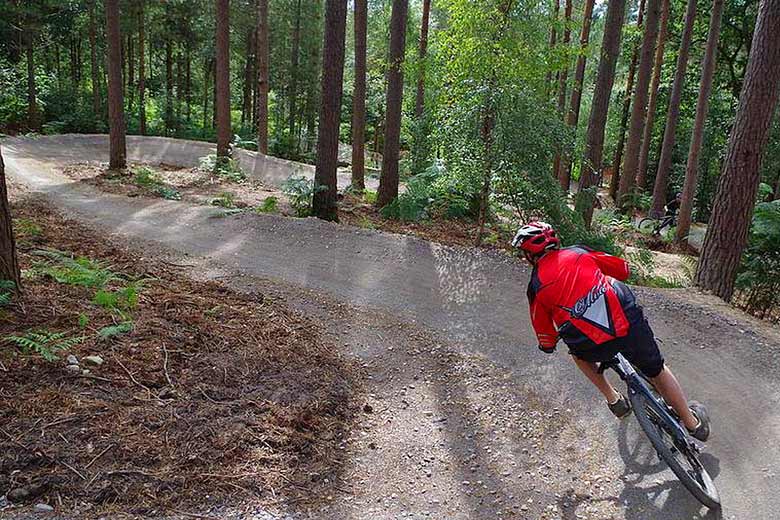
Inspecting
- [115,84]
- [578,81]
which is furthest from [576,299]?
[578,81]

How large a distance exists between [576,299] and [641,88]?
1657cm

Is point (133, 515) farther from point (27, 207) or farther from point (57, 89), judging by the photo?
point (57, 89)

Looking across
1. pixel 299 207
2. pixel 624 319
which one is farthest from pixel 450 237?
pixel 624 319

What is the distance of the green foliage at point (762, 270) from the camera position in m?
8.28

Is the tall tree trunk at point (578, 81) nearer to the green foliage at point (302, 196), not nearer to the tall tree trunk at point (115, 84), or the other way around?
the green foliage at point (302, 196)

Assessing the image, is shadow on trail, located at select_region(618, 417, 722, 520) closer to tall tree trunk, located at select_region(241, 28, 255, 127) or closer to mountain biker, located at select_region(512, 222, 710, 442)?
mountain biker, located at select_region(512, 222, 710, 442)

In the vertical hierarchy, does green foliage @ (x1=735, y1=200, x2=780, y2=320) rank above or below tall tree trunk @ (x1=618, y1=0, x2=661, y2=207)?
below

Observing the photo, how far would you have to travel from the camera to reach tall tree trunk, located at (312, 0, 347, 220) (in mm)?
10698

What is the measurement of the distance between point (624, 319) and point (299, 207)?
9018 millimetres

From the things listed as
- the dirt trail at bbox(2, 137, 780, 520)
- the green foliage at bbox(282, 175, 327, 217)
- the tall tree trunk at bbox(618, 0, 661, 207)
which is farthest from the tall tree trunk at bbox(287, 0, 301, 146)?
the dirt trail at bbox(2, 137, 780, 520)

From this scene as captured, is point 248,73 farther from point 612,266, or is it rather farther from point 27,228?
point 612,266

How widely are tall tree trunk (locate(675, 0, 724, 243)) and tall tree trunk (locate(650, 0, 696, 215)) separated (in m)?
1.71

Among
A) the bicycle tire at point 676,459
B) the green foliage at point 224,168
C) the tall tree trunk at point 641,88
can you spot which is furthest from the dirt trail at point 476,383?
the tall tree trunk at point 641,88

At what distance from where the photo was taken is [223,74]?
779 inches
